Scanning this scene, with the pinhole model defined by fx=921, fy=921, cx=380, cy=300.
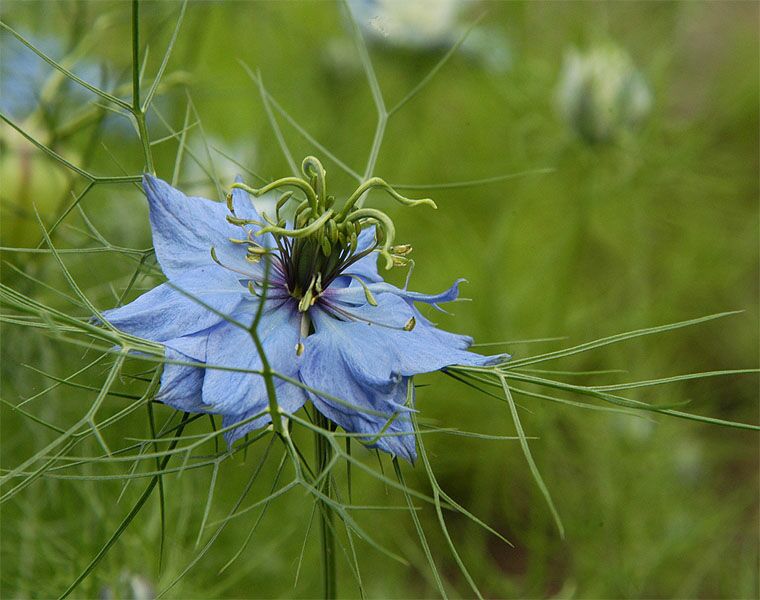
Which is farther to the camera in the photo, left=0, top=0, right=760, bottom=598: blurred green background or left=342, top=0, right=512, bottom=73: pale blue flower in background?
left=342, top=0, right=512, bottom=73: pale blue flower in background

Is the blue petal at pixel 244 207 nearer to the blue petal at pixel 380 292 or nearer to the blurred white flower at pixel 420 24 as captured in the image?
the blue petal at pixel 380 292

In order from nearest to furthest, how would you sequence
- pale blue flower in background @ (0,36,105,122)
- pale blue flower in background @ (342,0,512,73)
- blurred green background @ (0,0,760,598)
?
blurred green background @ (0,0,760,598), pale blue flower in background @ (0,36,105,122), pale blue flower in background @ (342,0,512,73)

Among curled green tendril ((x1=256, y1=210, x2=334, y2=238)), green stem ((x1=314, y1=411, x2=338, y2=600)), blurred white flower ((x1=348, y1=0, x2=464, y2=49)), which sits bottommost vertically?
green stem ((x1=314, y1=411, x2=338, y2=600))

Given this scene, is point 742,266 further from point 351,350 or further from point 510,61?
point 351,350

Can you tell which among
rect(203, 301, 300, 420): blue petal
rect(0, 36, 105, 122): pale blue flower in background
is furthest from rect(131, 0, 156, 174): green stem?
rect(0, 36, 105, 122): pale blue flower in background

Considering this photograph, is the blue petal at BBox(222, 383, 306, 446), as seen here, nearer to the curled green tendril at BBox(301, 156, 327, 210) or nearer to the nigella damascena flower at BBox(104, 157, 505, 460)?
the nigella damascena flower at BBox(104, 157, 505, 460)

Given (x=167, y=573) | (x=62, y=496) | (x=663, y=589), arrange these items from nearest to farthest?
(x=167, y=573) < (x=62, y=496) < (x=663, y=589)

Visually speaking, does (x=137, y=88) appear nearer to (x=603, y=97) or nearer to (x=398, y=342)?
(x=398, y=342)

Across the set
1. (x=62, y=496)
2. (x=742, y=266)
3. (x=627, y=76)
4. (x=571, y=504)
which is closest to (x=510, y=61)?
(x=627, y=76)

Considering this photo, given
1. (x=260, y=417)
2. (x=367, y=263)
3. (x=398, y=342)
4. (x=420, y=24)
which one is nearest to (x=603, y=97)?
(x=420, y=24)
